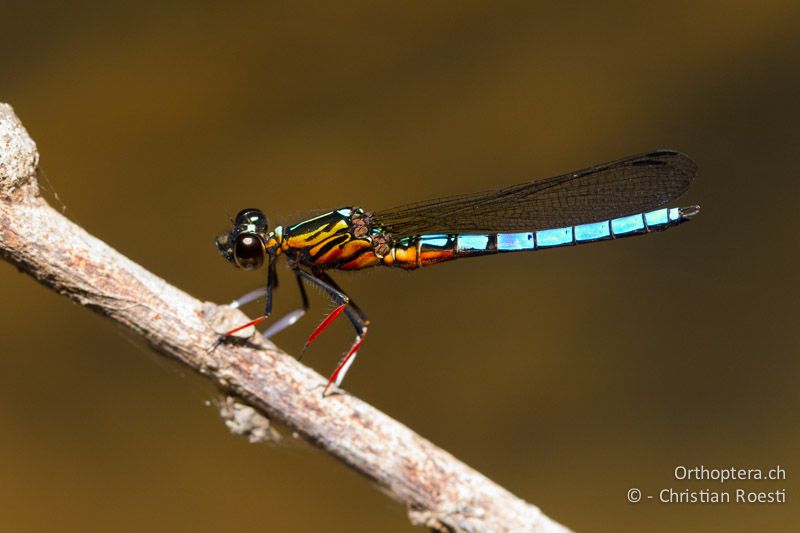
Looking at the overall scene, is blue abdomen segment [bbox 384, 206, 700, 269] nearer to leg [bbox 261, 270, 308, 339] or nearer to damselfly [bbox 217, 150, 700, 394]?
damselfly [bbox 217, 150, 700, 394]

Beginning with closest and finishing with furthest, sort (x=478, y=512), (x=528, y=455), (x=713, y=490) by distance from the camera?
(x=478, y=512) → (x=713, y=490) → (x=528, y=455)

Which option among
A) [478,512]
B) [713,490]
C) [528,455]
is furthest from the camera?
[528,455]

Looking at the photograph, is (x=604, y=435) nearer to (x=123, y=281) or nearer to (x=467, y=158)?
(x=467, y=158)

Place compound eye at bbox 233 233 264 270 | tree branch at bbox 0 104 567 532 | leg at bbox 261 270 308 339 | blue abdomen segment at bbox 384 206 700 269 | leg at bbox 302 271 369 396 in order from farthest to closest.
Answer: blue abdomen segment at bbox 384 206 700 269 → leg at bbox 261 270 308 339 → compound eye at bbox 233 233 264 270 → leg at bbox 302 271 369 396 → tree branch at bbox 0 104 567 532

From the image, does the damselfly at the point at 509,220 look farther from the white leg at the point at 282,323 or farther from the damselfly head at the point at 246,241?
the damselfly head at the point at 246,241

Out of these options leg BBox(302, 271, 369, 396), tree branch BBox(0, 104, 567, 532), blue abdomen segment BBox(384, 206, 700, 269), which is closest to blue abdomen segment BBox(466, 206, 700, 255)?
blue abdomen segment BBox(384, 206, 700, 269)

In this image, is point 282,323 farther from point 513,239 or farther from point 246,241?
point 513,239

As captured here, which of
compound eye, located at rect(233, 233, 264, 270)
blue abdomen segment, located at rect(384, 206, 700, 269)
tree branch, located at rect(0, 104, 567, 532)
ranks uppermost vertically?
blue abdomen segment, located at rect(384, 206, 700, 269)

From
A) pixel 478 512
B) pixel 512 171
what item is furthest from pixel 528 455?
pixel 478 512
